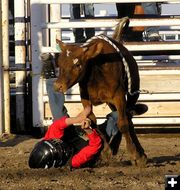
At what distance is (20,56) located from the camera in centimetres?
933

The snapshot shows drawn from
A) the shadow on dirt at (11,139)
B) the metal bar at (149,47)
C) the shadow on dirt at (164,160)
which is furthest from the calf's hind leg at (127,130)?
the metal bar at (149,47)

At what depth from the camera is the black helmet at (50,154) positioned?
616cm

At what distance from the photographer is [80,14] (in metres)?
10.8

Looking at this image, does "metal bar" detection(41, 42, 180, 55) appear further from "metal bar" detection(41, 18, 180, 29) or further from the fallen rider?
the fallen rider

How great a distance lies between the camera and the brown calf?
232 inches

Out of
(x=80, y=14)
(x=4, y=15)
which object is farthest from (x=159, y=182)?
(x=80, y=14)

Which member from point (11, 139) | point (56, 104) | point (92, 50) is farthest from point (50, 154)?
point (11, 139)

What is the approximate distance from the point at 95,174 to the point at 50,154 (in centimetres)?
44

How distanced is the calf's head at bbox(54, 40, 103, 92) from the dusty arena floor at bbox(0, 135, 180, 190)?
0.72 m

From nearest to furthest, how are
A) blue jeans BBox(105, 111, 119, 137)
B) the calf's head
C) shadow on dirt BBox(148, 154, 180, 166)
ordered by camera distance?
the calf's head < blue jeans BBox(105, 111, 119, 137) < shadow on dirt BBox(148, 154, 180, 166)

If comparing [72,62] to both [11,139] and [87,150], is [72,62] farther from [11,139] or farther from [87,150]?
[11,139]

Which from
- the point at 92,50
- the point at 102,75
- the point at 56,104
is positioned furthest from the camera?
the point at 56,104

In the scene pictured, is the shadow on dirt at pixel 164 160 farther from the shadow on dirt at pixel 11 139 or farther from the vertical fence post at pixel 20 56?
the vertical fence post at pixel 20 56

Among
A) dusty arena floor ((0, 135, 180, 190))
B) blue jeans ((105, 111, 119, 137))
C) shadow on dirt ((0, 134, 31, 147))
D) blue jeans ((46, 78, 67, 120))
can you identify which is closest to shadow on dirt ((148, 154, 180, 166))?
dusty arena floor ((0, 135, 180, 190))
